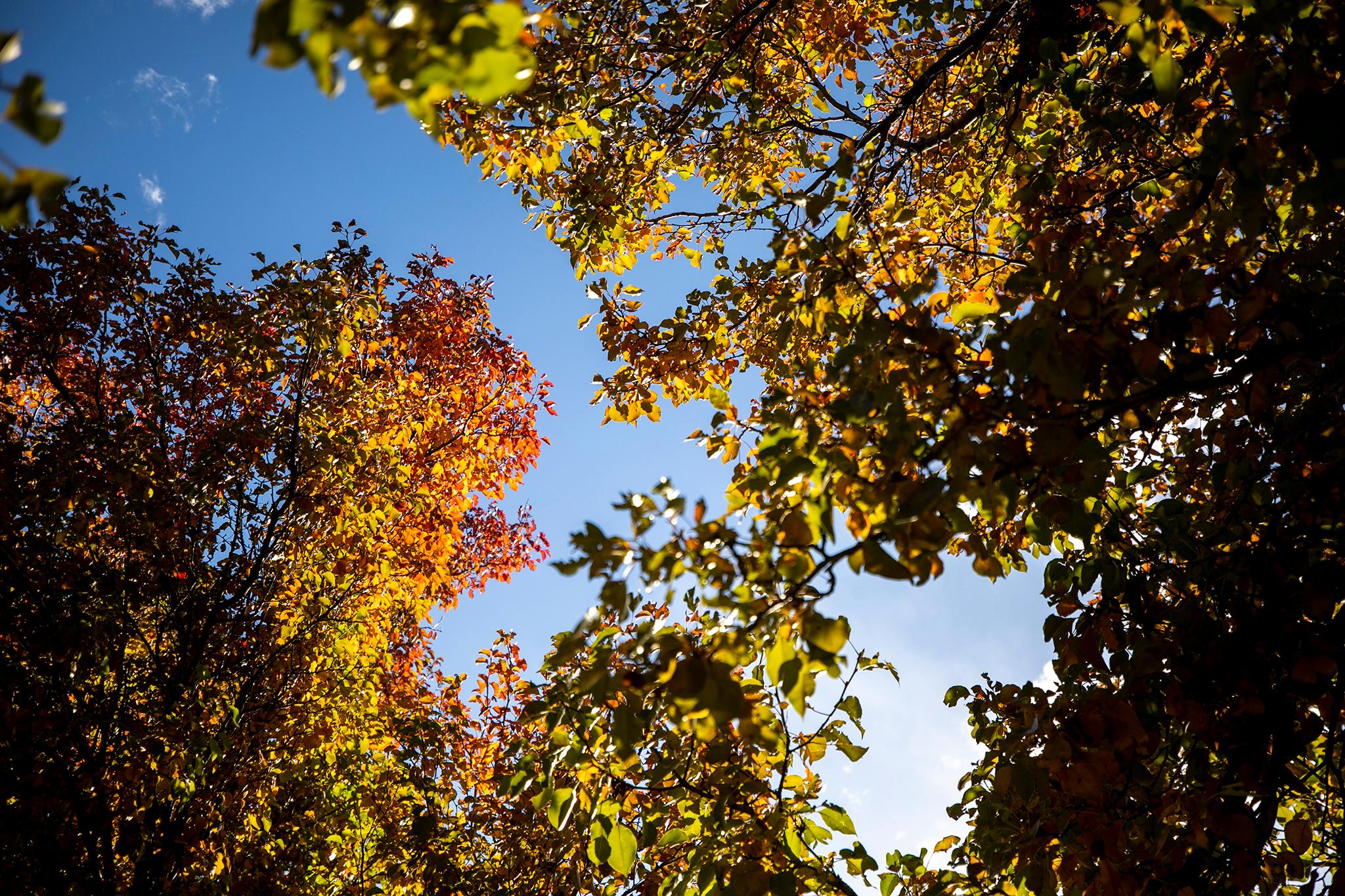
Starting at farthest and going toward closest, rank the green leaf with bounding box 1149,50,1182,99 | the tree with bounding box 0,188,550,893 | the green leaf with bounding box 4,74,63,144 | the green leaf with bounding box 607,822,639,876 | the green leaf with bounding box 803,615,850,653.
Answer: the tree with bounding box 0,188,550,893, the green leaf with bounding box 607,822,639,876, the green leaf with bounding box 1149,50,1182,99, the green leaf with bounding box 803,615,850,653, the green leaf with bounding box 4,74,63,144

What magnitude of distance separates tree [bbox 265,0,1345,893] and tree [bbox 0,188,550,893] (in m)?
2.19

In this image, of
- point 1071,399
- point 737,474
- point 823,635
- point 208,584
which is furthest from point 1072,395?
point 208,584

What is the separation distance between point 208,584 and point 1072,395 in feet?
16.9

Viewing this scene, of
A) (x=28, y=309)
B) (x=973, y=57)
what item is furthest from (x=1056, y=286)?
(x=28, y=309)

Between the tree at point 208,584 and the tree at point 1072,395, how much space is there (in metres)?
2.19

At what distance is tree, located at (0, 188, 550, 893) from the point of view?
13.0 feet

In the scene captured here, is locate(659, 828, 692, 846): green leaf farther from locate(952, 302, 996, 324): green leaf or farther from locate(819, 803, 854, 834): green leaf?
locate(952, 302, 996, 324): green leaf

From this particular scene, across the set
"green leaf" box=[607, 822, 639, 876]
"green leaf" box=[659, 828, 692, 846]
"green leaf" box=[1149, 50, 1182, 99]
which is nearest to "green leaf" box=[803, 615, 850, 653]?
"green leaf" box=[607, 822, 639, 876]

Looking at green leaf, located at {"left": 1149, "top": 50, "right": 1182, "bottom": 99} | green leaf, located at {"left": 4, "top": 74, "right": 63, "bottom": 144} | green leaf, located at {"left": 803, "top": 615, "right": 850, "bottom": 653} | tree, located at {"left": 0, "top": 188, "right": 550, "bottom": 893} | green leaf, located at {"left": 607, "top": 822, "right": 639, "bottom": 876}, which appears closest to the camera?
green leaf, located at {"left": 4, "top": 74, "right": 63, "bottom": 144}

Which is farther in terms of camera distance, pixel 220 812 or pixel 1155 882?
pixel 220 812

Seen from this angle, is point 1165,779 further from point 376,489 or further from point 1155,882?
point 376,489

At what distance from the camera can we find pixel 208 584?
4.77 m

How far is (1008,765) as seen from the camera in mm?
2152

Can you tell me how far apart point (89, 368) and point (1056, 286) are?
231 inches
